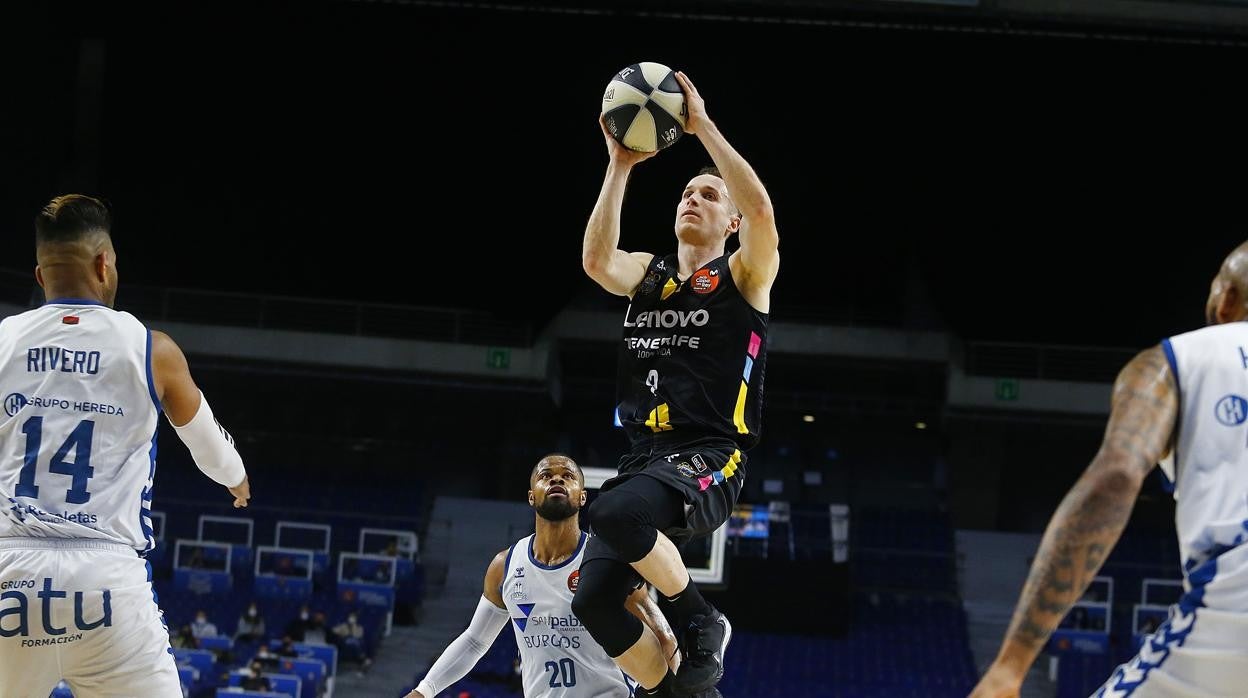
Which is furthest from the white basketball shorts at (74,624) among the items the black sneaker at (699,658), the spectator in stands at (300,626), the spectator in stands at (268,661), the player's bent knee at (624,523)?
the spectator in stands at (300,626)

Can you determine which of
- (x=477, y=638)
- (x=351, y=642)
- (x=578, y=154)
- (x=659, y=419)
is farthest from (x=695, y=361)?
(x=578, y=154)

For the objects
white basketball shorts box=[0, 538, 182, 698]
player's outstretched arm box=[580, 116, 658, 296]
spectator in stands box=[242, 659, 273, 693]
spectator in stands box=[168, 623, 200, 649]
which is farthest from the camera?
spectator in stands box=[168, 623, 200, 649]

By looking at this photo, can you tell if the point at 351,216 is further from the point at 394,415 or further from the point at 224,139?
the point at 394,415

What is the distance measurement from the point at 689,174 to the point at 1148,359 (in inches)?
849

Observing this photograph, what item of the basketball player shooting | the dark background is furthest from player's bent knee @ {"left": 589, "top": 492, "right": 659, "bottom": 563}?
the dark background

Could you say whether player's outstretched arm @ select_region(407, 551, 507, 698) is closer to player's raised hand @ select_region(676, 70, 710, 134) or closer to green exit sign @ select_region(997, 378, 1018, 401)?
player's raised hand @ select_region(676, 70, 710, 134)

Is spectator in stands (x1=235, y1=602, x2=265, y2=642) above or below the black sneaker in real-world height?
below

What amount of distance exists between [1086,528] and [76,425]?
3.26 meters

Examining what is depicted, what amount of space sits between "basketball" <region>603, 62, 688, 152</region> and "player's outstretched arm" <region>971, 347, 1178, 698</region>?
10.8 ft

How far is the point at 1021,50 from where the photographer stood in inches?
794

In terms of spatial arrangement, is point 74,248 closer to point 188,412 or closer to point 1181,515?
point 188,412

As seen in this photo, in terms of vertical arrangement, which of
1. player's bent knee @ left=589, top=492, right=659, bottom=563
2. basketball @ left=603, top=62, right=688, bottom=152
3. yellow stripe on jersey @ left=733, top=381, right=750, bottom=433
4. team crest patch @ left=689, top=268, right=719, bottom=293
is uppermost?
basketball @ left=603, top=62, right=688, bottom=152

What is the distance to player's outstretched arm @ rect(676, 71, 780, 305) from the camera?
18.8 feet

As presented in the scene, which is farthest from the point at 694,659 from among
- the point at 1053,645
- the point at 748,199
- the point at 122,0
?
the point at 122,0
